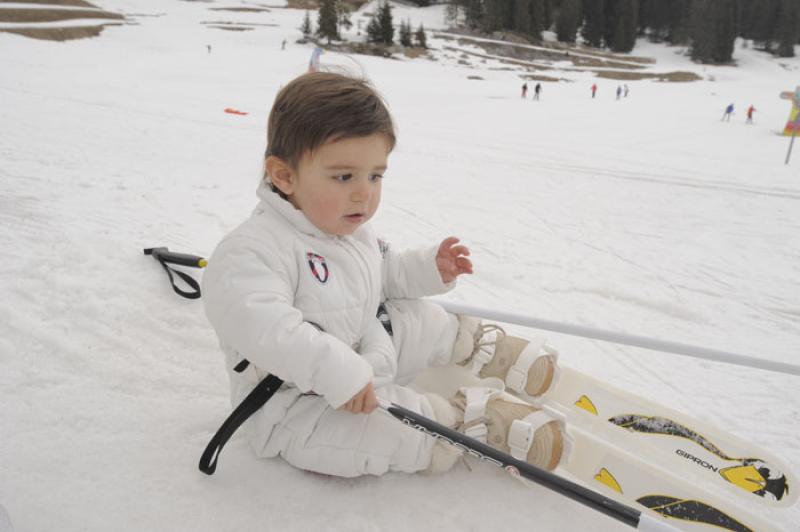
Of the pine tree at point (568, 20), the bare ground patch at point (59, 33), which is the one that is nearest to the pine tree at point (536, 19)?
the pine tree at point (568, 20)

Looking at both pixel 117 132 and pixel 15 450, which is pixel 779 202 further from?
pixel 117 132

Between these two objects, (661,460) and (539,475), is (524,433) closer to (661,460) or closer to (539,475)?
(539,475)

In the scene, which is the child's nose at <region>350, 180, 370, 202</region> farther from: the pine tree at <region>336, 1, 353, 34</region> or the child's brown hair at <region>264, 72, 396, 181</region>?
the pine tree at <region>336, 1, 353, 34</region>

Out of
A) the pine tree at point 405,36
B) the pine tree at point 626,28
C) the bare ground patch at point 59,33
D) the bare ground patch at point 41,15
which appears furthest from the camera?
the pine tree at point 626,28

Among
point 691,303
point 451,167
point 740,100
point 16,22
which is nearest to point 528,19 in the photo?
point 740,100

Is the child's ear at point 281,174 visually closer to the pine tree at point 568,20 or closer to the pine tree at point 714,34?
the pine tree at point 568,20

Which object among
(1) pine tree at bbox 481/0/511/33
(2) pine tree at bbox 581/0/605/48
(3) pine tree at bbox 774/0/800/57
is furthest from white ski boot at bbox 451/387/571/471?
(3) pine tree at bbox 774/0/800/57

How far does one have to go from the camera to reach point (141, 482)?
1831mm

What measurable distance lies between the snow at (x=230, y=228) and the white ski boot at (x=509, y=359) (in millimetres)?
455

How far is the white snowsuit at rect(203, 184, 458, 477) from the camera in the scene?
1669 mm

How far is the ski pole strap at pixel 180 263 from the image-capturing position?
300cm

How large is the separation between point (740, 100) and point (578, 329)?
3507 cm

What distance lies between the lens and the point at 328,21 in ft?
160

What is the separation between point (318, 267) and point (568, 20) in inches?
3027
